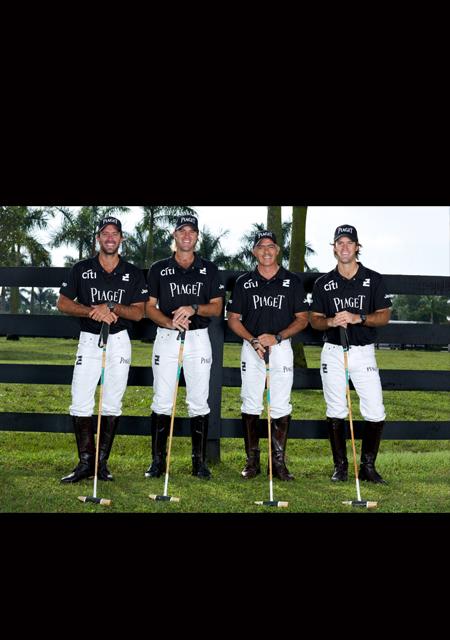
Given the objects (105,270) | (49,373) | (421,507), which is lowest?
(421,507)

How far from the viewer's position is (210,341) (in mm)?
6023

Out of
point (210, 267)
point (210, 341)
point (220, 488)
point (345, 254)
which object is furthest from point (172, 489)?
point (345, 254)

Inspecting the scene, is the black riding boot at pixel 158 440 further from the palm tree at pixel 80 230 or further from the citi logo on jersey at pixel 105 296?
the palm tree at pixel 80 230

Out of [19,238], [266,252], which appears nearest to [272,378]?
[266,252]

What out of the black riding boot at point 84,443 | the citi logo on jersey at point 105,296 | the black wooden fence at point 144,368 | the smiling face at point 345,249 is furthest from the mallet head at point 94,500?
the smiling face at point 345,249

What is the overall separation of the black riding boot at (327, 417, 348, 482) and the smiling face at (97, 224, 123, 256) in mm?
2204

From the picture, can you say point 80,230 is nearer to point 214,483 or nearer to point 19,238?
point 19,238

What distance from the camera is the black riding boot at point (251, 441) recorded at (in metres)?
5.70

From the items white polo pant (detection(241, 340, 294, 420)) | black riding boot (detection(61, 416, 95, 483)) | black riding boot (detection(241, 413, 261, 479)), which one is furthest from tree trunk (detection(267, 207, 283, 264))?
black riding boot (detection(61, 416, 95, 483))

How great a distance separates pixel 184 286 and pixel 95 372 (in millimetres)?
974

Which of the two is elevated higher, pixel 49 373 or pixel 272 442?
pixel 49 373

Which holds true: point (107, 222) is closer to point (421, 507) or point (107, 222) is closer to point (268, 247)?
point (268, 247)

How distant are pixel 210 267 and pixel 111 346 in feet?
3.34

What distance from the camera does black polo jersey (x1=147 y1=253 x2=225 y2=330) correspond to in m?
5.62
